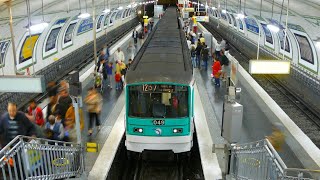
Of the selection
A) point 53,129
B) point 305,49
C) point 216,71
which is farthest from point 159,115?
point 305,49

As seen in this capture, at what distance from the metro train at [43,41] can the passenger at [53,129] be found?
2586mm

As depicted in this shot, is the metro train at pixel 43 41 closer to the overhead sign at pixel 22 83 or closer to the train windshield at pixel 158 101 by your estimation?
the overhead sign at pixel 22 83

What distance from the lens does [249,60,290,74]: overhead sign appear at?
8836 millimetres

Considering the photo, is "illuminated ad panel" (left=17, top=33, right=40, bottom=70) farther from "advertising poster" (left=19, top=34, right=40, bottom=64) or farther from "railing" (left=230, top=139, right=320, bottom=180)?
"railing" (left=230, top=139, right=320, bottom=180)

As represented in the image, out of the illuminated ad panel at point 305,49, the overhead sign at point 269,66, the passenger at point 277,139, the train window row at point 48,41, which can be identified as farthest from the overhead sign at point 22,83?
the illuminated ad panel at point 305,49

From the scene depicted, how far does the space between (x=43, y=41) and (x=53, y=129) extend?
392 inches

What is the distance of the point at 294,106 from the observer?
46.5ft

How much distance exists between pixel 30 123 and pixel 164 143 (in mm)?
3316

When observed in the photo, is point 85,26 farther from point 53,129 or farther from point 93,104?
point 53,129

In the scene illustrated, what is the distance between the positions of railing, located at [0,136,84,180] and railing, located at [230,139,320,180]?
320 cm

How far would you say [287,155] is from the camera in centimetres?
910

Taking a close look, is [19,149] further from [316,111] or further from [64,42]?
[64,42]

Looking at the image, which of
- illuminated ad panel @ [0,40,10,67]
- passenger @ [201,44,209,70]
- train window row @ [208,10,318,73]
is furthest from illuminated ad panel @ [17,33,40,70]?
train window row @ [208,10,318,73]

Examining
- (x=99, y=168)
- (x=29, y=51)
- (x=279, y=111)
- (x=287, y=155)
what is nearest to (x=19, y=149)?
(x=99, y=168)
